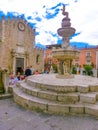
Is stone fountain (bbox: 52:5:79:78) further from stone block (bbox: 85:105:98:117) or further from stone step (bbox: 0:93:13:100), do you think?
stone block (bbox: 85:105:98:117)

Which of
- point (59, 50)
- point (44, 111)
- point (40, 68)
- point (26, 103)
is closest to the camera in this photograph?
point (44, 111)

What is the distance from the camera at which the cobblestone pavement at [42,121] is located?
3.25 m

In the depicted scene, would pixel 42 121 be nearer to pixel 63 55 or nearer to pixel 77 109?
pixel 77 109

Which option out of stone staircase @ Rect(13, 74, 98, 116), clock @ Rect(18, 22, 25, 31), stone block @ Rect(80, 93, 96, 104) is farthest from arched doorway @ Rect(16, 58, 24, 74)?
stone block @ Rect(80, 93, 96, 104)

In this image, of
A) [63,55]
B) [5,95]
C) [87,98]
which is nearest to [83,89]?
[87,98]

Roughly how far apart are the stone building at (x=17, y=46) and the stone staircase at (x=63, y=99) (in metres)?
17.1

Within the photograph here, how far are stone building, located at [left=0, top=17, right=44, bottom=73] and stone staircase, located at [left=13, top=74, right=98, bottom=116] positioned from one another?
17150 millimetres

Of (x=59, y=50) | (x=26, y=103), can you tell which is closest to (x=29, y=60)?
(x=59, y=50)

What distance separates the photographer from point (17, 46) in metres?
23.3

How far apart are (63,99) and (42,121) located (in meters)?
0.97

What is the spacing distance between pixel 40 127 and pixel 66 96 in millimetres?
1279

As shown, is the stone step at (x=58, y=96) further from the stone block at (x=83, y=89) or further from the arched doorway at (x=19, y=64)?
the arched doorway at (x=19, y=64)

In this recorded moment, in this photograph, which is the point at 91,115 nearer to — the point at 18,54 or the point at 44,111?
the point at 44,111

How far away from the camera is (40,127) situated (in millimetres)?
3268
